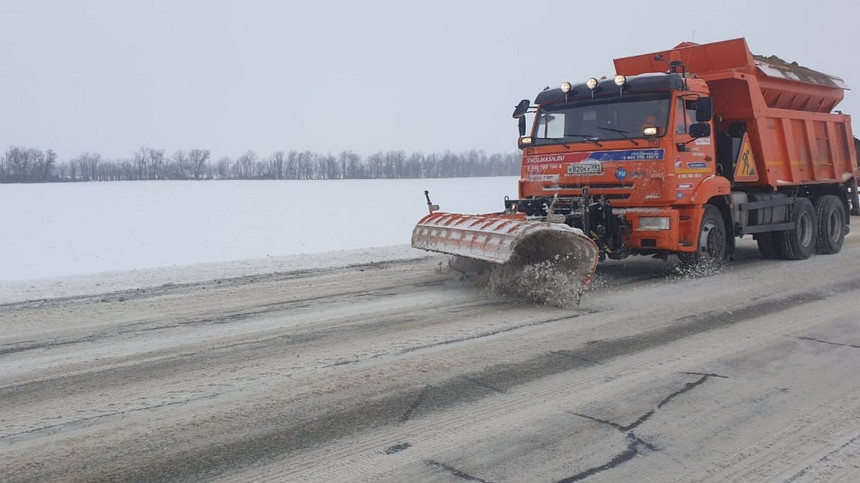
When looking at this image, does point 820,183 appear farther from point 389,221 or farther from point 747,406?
point 389,221

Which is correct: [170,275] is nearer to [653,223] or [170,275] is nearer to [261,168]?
[653,223]

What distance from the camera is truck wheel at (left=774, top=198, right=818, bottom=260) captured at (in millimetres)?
11375

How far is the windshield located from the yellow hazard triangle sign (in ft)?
7.15

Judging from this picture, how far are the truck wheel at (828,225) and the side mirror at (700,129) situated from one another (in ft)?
15.5

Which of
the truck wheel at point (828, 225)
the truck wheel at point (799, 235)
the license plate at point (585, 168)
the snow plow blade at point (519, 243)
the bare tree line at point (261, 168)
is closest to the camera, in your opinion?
the snow plow blade at point (519, 243)

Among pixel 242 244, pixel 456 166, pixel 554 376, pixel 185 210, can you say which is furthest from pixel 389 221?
pixel 456 166

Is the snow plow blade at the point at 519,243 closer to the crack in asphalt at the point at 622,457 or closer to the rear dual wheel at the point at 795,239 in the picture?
the crack in asphalt at the point at 622,457

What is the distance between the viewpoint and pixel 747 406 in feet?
14.3

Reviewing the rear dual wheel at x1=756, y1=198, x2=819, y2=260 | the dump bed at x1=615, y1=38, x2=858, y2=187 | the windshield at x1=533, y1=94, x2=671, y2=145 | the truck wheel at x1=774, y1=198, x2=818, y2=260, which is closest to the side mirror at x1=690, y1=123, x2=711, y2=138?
the windshield at x1=533, y1=94, x2=671, y2=145

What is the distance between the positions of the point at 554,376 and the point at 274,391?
1.95 metres

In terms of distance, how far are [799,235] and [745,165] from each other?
2051 mm

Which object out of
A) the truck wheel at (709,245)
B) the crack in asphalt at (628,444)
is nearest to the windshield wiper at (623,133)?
the truck wheel at (709,245)

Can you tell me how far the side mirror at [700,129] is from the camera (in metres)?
8.92

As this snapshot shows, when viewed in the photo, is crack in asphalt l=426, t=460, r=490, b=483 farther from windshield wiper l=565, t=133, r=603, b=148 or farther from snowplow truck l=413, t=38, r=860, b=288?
windshield wiper l=565, t=133, r=603, b=148
